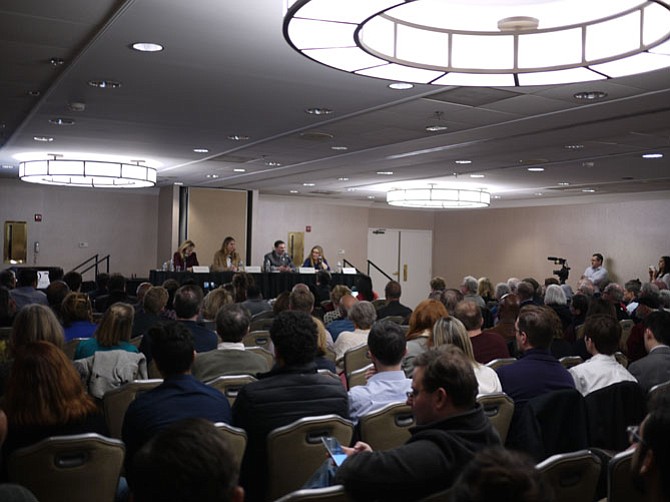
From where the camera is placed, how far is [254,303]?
8.26 metres

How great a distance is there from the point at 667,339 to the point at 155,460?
4.29 meters

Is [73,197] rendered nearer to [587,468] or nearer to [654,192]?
[654,192]

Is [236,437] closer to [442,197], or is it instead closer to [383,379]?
[383,379]

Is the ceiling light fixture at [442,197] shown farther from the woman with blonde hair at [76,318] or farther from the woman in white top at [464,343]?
the woman in white top at [464,343]

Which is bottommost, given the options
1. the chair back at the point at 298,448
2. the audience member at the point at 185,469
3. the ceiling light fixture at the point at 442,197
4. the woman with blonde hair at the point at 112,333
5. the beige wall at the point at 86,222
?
the chair back at the point at 298,448

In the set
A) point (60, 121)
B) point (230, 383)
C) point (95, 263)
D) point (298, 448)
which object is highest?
point (60, 121)

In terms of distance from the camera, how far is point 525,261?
63.1 ft

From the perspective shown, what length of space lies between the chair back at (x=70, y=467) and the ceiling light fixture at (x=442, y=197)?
13.4 m

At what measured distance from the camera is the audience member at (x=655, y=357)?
4445mm

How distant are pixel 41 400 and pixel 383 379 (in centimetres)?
Result: 173

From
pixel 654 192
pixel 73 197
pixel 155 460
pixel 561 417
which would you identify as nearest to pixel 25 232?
pixel 73 197

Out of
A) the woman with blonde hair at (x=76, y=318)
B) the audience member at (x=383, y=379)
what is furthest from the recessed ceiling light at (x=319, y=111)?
the audience member at (x=383, y=379)

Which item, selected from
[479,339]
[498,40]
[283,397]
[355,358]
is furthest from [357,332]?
[283,397]

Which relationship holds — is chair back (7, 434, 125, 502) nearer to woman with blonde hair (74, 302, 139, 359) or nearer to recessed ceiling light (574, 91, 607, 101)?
woman with blonde hair (74, 302, 139, 359)
